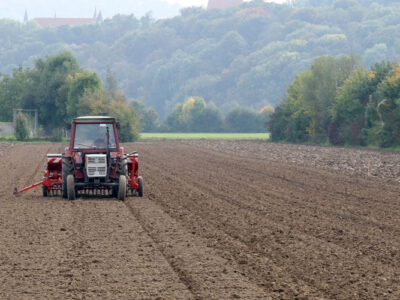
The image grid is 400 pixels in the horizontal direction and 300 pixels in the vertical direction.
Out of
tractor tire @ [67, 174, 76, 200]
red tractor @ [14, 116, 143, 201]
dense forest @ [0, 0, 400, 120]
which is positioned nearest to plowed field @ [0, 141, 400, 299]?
tractor tire @ [67, 174, 76, 200]

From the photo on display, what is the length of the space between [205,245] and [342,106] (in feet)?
178

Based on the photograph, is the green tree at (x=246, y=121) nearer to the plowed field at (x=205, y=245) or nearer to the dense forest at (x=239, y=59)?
the dense forest at (x=239, y=59)

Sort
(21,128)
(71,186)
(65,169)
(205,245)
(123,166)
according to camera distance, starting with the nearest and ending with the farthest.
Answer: (205,245), (71,186), (65,169), (123,166), (21,128)

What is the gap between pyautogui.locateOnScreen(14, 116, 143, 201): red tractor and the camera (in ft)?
52.9

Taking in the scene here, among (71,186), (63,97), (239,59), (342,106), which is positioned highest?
(239,59)

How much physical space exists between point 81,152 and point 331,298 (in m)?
10.4

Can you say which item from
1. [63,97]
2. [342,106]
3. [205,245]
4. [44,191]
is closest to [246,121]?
[63,97]

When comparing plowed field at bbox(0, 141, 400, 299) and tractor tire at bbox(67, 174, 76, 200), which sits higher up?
tractor tire at bbox(67, 174, 76, 200)

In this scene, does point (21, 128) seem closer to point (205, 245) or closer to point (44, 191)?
point (44, 191)

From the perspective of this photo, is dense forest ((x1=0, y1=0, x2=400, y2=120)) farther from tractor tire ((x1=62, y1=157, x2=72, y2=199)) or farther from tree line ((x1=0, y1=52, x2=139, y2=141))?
tractor tire ((x1=62, y1=157, x2=72, y2=199))

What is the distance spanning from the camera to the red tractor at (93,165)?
634 inches

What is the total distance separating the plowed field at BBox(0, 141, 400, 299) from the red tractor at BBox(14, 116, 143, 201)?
0.49 metres

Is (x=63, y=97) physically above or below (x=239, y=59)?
below

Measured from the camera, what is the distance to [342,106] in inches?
2459
